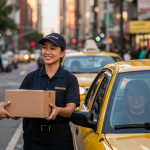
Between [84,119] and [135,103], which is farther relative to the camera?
[135,103]

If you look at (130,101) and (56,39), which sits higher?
(56,39)

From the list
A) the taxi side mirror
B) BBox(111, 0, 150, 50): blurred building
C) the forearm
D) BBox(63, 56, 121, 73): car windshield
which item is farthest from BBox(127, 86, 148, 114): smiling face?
BBox(111, 0, 150, 50): blurred building

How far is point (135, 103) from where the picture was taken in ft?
11.2

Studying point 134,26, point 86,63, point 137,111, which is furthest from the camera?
point 134,26

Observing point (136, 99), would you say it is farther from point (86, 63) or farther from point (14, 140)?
point (86, 63)

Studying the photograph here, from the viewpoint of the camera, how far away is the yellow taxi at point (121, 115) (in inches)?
112

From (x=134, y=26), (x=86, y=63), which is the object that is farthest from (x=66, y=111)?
(x=134, y=26)

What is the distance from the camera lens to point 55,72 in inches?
141

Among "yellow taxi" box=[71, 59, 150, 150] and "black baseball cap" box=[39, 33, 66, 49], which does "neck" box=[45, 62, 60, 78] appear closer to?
"black baseball cap" box=[39, 33, 66, 49]

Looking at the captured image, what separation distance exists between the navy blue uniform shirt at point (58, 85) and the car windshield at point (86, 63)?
6212mm

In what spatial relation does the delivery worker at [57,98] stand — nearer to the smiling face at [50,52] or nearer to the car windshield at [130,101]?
the smiling face at [50,52]

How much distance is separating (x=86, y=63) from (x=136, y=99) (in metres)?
6.63

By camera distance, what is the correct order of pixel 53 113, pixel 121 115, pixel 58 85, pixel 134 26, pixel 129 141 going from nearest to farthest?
pixel 129 141
pixel 53 113
pixel 121 115
pixel 58 85
pixel 134 26

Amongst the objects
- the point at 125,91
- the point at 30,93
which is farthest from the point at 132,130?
the point at 30,93
